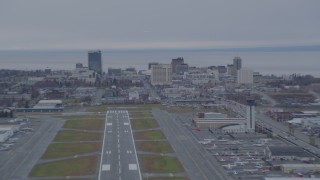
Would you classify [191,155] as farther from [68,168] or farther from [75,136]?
[75,136]

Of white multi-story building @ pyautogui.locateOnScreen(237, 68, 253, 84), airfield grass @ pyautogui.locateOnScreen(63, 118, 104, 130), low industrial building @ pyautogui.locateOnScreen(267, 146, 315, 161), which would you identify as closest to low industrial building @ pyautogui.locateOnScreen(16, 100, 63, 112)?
airfield grass @ pyautogui.locateOnScreen(63, 118, 104, 130)

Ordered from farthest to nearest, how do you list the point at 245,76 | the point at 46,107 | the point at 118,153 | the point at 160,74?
the point at 160,74 < the point at 245,76 < the point at 46,107 < the point at 118,153

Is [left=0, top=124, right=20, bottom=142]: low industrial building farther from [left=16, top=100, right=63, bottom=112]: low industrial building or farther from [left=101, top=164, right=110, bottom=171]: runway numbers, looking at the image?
[left=16, top=100, right=63, bottom=112]: low industrial building

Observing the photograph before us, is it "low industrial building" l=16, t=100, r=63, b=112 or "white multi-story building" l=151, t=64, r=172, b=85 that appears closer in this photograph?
"low industrial building" l=16, t=100, r=63, b=112

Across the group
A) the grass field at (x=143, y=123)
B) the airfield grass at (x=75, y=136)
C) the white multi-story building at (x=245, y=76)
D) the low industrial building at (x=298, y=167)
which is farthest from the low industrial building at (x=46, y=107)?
the white multi-story building at (x=245, y=76)

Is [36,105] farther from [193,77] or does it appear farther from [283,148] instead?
[193,77]

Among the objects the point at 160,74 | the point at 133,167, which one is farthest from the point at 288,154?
the point at 160,74

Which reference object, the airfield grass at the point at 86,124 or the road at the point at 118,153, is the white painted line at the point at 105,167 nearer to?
the road at the point at 118,153
